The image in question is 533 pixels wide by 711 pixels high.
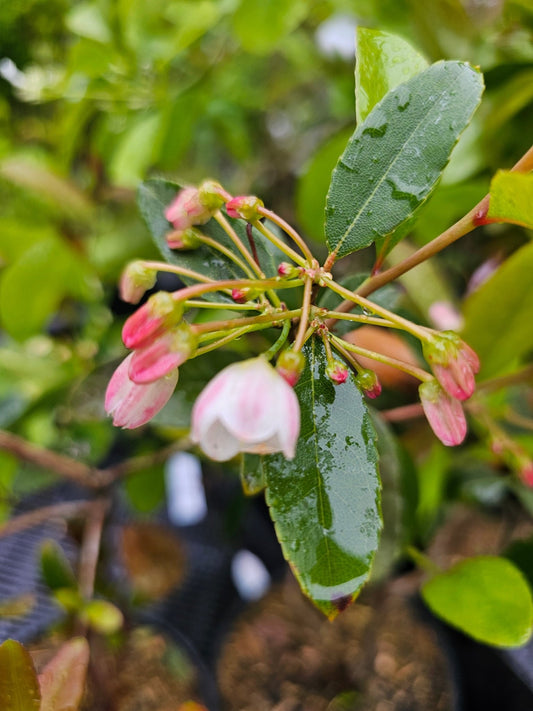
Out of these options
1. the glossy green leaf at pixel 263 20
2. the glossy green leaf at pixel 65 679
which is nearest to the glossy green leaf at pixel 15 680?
the glossy green leaf at pixel 65 679

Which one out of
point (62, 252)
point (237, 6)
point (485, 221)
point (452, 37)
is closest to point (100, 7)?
point (237, 6)

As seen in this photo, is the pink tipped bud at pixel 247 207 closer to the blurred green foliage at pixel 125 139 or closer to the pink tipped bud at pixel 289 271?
the pink tipped bud at pixel 289 271

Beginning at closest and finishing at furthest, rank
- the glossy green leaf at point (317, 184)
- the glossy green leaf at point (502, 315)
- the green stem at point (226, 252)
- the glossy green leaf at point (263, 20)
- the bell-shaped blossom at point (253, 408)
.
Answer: the bell-shaped blossom at point (253, 408), the green stem at point (226, 252), the glossy green leaf at point (502, 315), the glossy green leaf at point (317, 184), the glossy green leaf at point (263, 20)

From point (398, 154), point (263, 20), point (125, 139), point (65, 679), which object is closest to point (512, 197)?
point (398, 154)

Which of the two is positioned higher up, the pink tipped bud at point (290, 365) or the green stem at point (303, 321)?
the green stem at point (303, 321)

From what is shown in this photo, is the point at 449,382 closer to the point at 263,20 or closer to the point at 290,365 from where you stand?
the point at 290,365
